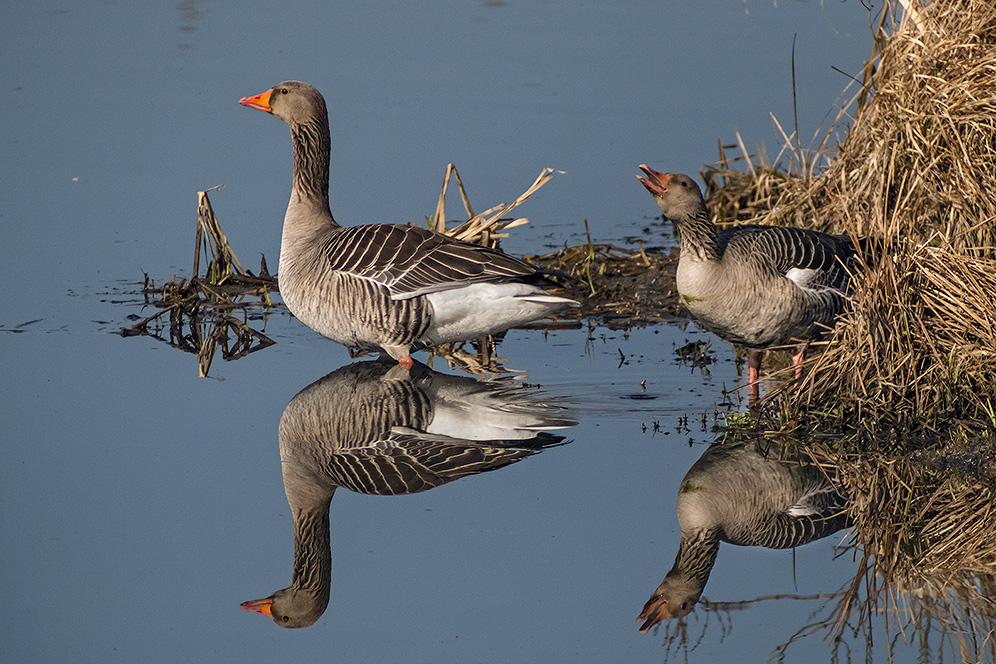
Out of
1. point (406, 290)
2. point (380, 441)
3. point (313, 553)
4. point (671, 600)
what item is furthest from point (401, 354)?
point (671, 600)

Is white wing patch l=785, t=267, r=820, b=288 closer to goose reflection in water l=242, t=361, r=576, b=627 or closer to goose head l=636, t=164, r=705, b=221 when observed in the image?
goose head l=636, t=164, r=705, b=221

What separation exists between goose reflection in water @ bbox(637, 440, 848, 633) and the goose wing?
215cm

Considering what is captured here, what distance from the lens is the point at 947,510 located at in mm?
5629

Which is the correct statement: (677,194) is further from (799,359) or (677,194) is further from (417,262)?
(417,262)

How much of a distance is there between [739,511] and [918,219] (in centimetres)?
300

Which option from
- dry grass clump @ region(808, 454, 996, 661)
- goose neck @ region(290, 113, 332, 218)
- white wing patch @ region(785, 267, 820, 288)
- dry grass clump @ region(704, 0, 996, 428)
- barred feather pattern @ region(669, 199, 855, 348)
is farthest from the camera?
goose neck @ region(290, 113, 332, 218)

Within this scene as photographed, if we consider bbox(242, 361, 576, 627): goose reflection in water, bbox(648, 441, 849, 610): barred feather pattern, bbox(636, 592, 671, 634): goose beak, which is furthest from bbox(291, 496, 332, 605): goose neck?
bbox(648, 441, 849, 610): barred feather pattern

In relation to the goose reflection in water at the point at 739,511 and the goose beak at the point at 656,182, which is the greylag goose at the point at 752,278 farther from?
the goose reflection in water at the point at 739,511

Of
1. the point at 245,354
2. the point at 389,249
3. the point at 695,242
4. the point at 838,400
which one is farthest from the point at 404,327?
the point at 838,400

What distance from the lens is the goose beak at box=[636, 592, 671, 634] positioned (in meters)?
4.83

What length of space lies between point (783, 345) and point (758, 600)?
2.80 metres

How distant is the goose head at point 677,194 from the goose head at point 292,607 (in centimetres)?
343

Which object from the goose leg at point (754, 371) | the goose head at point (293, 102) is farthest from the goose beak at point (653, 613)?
the goose head at point (293, 102)

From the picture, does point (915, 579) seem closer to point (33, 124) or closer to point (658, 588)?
point (658, 588)
